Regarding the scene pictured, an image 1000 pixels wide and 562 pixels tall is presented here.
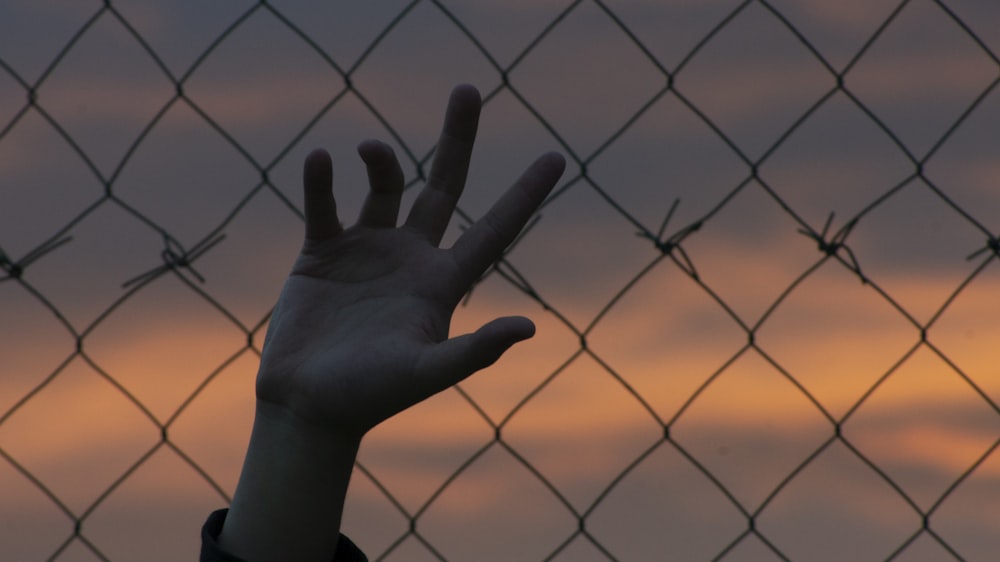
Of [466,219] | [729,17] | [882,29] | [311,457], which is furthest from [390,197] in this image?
[882,29]

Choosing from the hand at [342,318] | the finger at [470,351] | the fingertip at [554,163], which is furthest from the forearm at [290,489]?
the fingertip at [554,163]

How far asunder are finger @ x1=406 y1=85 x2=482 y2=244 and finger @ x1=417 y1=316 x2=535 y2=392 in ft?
0.69

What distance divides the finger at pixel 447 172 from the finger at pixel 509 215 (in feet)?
0.18

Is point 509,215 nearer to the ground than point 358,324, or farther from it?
farther from it

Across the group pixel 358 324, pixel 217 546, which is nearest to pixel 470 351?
pixel 358 324

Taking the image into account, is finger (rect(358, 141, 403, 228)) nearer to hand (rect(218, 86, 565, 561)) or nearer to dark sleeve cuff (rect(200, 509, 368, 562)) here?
hand (rect(218, 86, 565, 561))

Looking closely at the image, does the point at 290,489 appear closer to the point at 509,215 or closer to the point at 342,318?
the point at 342,318

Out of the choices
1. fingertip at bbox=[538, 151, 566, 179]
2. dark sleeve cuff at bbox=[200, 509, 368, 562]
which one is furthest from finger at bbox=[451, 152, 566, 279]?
dark sleeve cuff at bbox=[200, 509, 368, 562]

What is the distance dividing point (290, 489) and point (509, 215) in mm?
335

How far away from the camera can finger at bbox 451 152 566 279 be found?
178cm

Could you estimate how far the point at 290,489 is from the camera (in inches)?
70.1

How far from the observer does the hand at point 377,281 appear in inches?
68.1

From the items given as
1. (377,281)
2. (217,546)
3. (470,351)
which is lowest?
(217,546)

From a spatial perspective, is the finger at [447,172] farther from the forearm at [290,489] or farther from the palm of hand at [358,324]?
the forearm at [290,489]
